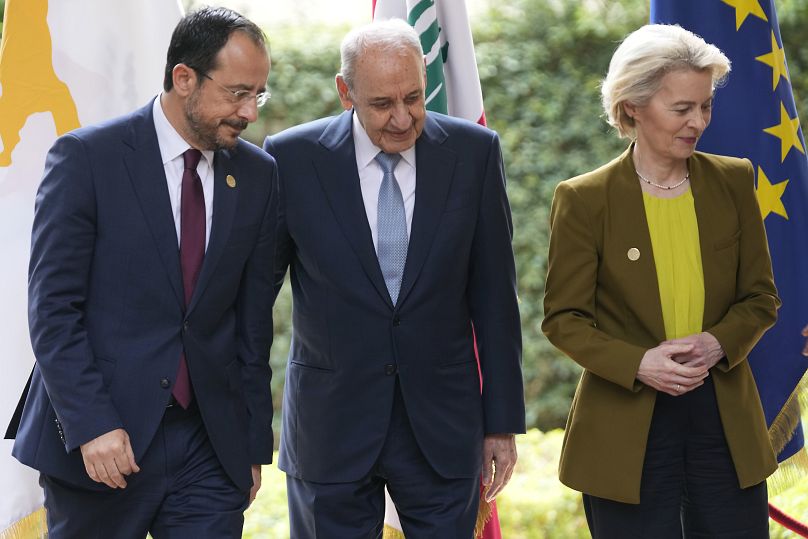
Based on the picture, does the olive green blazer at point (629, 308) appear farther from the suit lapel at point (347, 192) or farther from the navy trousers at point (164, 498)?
the navy trousers at point (164, 498)

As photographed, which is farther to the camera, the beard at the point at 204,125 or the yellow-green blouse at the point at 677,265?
the yellow-green blouse at the point at 677,265

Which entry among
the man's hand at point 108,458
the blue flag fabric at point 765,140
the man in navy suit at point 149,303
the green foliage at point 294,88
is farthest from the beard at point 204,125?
the green foliage at point 294,88

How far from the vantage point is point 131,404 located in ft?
9.83

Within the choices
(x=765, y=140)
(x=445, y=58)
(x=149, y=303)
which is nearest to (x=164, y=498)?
(x=149, y=303)

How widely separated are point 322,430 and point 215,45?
1.06 m

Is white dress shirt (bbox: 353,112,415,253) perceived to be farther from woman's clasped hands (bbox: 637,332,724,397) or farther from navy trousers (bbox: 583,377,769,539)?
navy trousers (bbox: 583,377,769,539)

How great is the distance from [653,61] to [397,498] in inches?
52.3

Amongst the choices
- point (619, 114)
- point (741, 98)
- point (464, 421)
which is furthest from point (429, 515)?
point (741, 98)

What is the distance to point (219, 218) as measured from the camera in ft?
10.2

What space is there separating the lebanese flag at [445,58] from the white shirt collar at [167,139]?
42.7 inches

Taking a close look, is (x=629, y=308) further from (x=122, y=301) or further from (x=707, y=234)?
(x=122, y=301)

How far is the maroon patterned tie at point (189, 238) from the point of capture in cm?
306

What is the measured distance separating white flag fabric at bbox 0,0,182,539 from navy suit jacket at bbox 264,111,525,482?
70 centimetres

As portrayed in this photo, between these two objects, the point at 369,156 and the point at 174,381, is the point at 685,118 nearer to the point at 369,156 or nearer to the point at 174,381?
the point at 369,156
